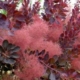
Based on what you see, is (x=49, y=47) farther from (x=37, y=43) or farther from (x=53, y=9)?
(x=53, y=9)

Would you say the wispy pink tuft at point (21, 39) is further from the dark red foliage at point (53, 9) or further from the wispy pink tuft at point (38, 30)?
the dark red foliage at point (53, 9)

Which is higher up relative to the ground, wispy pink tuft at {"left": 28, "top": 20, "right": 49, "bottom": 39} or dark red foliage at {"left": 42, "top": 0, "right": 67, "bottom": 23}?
dark red foliage at {"left": 42, "top": 0, "right": 67, "bottom": 23}

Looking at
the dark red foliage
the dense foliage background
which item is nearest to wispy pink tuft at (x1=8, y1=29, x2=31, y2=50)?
the dense foliage background

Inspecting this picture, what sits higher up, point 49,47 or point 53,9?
point 53,9

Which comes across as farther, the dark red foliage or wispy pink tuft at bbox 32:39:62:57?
the dark red foliage

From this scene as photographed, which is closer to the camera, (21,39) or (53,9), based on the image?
(21,39)

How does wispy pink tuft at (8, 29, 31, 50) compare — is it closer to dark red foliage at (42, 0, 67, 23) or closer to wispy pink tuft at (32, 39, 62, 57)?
wispy pink tuft at (32, 39, 62, 57)

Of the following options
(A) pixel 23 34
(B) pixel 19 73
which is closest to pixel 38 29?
(A) pixel 23 34

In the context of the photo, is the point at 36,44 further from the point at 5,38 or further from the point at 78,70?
the point at 78,70

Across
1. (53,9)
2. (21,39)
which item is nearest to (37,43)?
(21,39)
